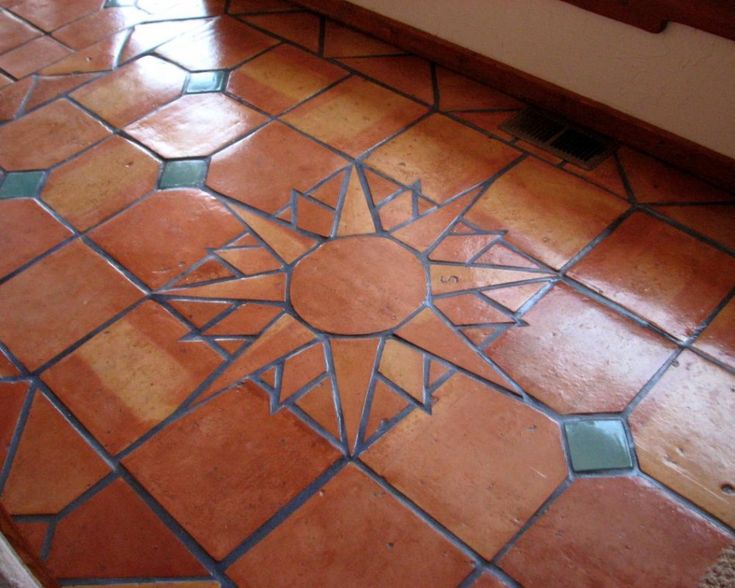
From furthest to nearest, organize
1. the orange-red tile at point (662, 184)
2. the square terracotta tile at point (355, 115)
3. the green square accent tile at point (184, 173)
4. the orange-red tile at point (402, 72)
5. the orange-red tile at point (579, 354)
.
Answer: the orange-red tile at point (402, 72) < the square terracotta tile at point (355, 115) < the green square accent tile at point (184, 173) < the orange-red tile at point (662, 184) < the orange-red tile at point (579, 354)

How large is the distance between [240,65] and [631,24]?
4.32 feet

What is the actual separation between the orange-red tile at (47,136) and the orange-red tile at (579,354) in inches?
57.6

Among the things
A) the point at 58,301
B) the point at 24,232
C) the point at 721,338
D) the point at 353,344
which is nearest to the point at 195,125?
the point at 24,232

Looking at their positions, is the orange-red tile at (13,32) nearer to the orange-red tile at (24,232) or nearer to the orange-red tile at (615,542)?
the orange-red tile at (24,232)

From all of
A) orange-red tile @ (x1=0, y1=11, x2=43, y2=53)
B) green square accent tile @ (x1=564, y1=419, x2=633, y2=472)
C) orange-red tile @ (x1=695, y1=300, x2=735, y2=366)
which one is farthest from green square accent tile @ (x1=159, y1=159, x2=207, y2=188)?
orange-red tile @ (x1=695, y1=300, x2=735, y2=366)

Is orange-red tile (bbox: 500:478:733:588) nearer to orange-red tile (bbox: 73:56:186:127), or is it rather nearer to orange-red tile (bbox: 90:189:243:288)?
orange-red tile (bbox: 90:189:243:288)

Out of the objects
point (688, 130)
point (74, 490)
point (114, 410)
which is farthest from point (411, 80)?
point (74, 490)

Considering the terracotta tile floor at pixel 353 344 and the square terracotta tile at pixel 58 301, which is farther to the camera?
the square terracotta tile at pixel 58 301

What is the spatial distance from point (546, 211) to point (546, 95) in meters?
0.48

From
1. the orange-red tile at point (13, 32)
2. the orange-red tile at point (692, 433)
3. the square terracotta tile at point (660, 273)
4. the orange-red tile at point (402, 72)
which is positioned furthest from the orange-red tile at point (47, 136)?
the orange-red tile at point (692, 433)

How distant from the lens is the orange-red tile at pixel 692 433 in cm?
129

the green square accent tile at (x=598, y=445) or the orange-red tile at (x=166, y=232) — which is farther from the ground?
the green square accent tile at (x=598, y=445)

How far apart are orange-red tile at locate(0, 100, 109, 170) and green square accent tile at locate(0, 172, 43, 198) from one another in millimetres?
37

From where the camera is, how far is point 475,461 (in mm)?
1343
